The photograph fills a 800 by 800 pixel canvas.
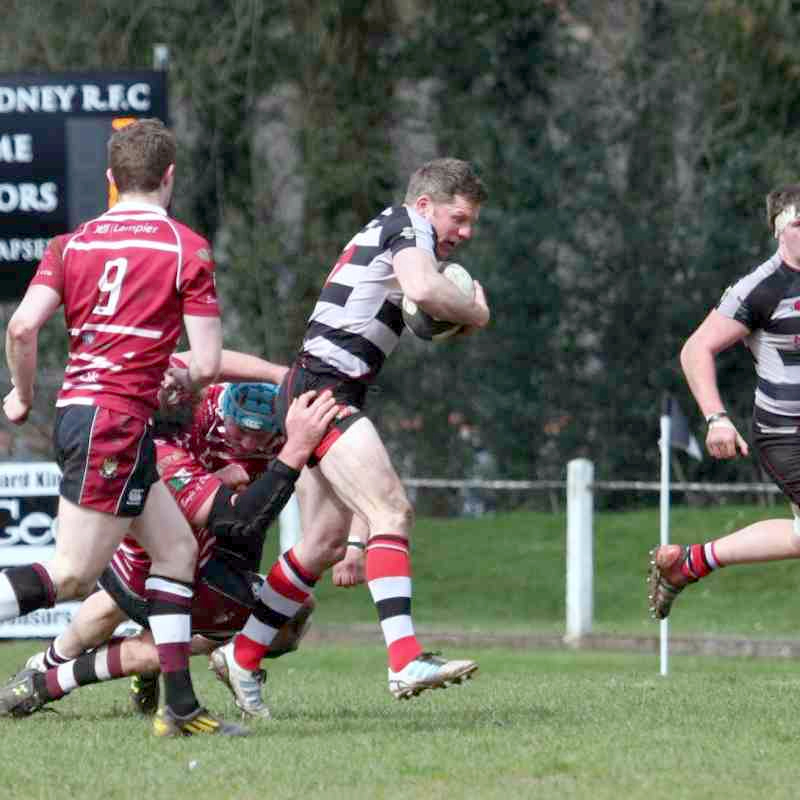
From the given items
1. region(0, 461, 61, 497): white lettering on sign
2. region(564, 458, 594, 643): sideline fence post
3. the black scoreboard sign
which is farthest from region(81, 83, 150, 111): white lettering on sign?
region(564, 458, 594, 643): sideline fence post

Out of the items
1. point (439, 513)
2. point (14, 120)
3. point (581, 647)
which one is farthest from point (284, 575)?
point (439, 513)

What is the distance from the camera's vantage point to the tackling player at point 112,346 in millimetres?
7438

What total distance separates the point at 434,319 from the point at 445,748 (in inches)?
60.3

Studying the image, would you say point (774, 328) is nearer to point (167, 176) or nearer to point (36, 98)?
point (167, 176)

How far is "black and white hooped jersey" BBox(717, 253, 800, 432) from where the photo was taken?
9.29 metres

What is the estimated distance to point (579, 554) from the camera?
17.4 meters

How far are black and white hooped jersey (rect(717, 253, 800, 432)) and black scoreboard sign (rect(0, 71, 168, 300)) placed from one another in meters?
6.52

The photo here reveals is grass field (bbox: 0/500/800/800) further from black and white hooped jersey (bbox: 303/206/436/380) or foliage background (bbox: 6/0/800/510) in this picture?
foliage background (bbox: 6/0/800/510)

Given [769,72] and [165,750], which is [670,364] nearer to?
[769,72]

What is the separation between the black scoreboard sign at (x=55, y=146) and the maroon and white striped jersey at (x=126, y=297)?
7.50 m

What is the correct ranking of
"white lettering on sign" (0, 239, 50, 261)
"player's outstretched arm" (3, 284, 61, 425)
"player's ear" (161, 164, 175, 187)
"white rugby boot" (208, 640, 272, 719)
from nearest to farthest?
"player's outstretched arm" (3, 284, 61, 425), "player's ear" (161, 164, 175, 187), "white rugby boot" (208, 640, 272, 719), "white lettering on sign" (0, 239, 50, 261)

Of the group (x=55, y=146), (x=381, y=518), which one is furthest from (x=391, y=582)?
(x=55, y=146)

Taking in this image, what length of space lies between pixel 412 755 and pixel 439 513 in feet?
50.7

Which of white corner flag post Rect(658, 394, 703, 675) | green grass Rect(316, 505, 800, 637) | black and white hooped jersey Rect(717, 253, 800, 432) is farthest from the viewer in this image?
green grass Rect(316, 505, 800, 637)
